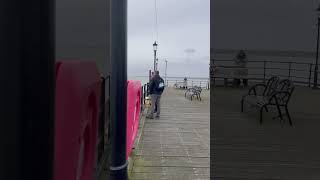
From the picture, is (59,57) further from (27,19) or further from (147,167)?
(147,167)

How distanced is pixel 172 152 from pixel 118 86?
3.21m

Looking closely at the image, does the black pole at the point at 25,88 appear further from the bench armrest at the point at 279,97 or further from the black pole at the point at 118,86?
the bench armrest at the point at 279,97

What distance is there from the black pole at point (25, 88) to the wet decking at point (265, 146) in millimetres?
4289

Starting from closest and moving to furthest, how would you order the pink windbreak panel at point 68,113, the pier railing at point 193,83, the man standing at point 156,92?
the pink windbreak panel at point 68,113 → the man standing at point 156,92 → the pier railing at point 193,83

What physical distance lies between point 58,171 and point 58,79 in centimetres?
37

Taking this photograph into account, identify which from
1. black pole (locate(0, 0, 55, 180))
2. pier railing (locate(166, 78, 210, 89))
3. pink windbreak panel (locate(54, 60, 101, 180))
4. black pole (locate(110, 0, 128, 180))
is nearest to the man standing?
black pole (locate(110, 0, 128, 180))

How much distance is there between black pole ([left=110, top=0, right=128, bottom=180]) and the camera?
3625 mm

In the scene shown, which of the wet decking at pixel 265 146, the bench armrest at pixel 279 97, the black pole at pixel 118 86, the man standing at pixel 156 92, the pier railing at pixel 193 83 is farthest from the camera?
the pier railing at pixel 193 83

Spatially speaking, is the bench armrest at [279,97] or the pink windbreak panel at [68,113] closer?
the pink windbreak panel at [68,113]

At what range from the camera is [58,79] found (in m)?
1.93

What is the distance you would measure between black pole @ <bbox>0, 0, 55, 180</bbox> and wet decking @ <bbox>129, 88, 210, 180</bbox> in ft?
14.2

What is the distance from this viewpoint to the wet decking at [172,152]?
5453 mm

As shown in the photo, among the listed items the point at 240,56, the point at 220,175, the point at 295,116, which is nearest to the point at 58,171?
the point at 220,175

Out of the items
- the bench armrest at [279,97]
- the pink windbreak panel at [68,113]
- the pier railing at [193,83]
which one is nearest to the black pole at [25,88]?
the pink windbreak panel at [68,113]
